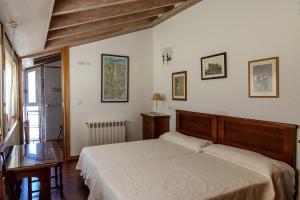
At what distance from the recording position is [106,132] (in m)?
4.34

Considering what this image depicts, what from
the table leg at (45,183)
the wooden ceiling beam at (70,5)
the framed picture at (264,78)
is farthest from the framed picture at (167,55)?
the table leg at (45,183)

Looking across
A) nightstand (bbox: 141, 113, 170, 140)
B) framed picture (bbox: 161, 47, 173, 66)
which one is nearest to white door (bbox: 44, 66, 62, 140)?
nightstand (bbox: 141, 113, 170, 140)

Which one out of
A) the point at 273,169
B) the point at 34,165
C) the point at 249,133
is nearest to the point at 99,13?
the point at 34,165

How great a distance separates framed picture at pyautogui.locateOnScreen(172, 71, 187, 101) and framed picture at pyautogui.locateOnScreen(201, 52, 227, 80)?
51 centimetres

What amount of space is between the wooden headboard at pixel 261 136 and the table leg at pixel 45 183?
229 cm

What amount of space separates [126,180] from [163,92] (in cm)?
283

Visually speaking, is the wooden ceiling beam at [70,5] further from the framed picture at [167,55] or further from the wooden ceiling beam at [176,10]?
the framed picture at [167,55]

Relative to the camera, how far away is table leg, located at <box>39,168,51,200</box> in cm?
204

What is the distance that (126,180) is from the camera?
1.95m

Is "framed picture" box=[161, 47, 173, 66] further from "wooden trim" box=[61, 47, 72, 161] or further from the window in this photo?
the window

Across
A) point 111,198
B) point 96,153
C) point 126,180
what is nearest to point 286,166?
point 126,180

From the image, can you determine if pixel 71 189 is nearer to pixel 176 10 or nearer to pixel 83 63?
pixel 83 63

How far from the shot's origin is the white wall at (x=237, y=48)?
88.2 inches

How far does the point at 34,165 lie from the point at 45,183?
26 centimetres
